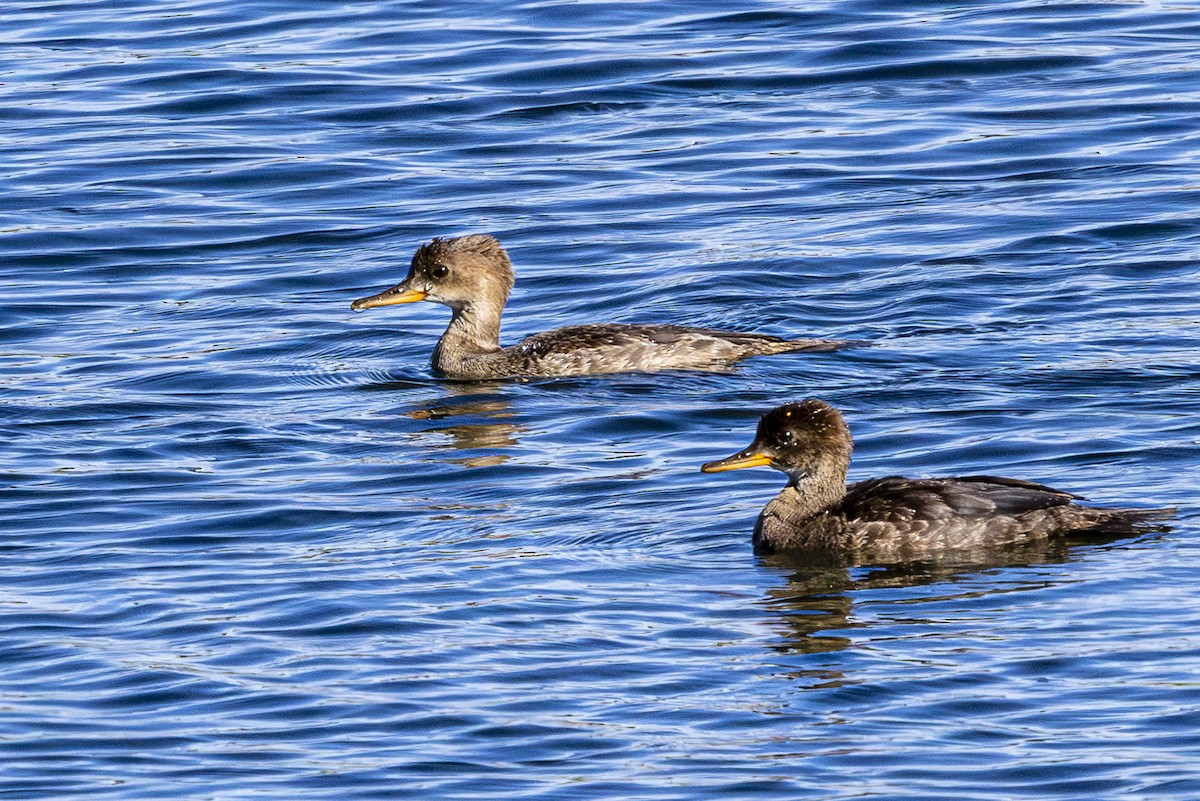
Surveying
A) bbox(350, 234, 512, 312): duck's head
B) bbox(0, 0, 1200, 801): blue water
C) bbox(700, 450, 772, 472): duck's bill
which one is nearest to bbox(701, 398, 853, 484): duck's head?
bbox(700, 450, 772, 472): duck's bill

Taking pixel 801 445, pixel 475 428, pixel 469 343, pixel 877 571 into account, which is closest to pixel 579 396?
pixel 475 428

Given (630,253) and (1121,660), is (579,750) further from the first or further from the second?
(630,253)

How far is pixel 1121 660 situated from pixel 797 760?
145 centimetres

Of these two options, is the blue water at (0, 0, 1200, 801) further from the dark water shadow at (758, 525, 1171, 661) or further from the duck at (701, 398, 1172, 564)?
the duck at (701, 398, 1172, 564)

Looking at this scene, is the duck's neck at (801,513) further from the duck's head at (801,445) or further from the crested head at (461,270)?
the crested head at (461,270)

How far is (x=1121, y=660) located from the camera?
905cm

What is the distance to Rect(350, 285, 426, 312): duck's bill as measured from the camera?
15.7 m

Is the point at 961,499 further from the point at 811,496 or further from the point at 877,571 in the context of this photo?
the point at 811,496

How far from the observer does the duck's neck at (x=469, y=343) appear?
15453mm

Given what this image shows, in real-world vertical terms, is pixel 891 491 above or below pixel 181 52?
below

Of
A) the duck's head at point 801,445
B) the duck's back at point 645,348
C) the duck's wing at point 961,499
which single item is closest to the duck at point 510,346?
the duck's back at point 645,348

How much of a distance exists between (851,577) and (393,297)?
5.74m

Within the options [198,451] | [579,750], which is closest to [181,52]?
[198,451]

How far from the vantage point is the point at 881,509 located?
433 inches
